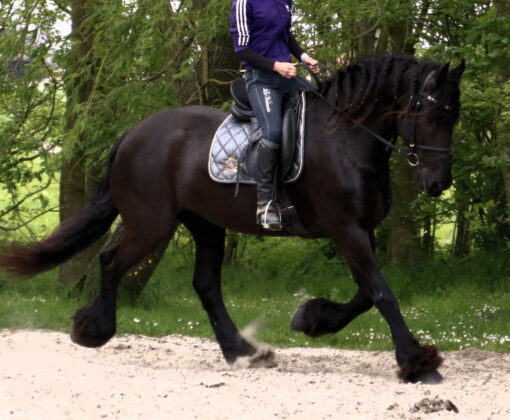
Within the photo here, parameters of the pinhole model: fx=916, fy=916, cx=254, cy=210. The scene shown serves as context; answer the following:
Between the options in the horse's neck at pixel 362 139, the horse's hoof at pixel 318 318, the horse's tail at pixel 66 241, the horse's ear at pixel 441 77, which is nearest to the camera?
the horse's ear at pixel 441 77

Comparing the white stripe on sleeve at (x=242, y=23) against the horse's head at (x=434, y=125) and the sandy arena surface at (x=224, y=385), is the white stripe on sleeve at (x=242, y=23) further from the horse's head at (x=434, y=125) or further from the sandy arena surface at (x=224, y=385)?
the sandy arena surface at (x=224, y=385)

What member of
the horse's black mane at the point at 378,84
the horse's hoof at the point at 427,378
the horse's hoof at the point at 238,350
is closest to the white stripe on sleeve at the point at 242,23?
the horse's black mane at the point at 378,84

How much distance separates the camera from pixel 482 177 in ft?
37.2

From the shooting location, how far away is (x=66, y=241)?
25.2 ft

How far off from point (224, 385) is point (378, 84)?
2342 millimetres

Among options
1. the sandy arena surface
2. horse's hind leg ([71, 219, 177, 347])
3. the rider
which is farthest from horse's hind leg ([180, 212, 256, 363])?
the rider

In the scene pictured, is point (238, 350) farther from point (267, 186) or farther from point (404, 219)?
point (404, 219)

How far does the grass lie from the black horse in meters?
1.44

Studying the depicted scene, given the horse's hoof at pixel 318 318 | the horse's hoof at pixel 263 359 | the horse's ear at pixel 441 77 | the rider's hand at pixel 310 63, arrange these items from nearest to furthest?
the horse's ear at pixel 441 77 < the rider's hand at pixel 310 63 < the horse's hoof at pixel 318 318 < the horse's hoof at pixel 263 359

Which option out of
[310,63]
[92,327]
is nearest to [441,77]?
[310,63]

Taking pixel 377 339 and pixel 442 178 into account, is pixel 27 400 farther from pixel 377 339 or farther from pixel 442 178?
pixel 377 339

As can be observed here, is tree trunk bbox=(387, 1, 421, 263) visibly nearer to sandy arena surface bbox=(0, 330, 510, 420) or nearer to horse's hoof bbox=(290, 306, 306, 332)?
sandy arena surface bbox=(0, 330, 510, 420)

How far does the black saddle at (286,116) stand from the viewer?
6.62m

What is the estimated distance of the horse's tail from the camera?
764 cm
